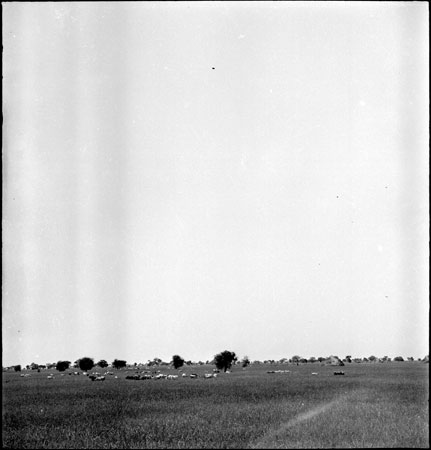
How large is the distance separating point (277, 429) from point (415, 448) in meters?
4.26

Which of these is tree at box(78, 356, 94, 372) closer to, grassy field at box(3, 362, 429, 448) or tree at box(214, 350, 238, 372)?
tree at box(214, 350, 238, 372)

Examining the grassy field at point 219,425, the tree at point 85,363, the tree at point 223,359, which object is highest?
the grassy field at point 219,425

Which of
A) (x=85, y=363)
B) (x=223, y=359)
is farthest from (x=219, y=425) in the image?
(x=85, y=363)

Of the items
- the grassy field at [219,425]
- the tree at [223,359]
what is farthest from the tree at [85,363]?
the grassy field at [219,425]

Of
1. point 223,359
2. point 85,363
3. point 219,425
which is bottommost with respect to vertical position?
point 85,363

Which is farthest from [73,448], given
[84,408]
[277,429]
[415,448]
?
[84,408]

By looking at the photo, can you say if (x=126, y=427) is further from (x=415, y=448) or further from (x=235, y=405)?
(x=415, y=448)

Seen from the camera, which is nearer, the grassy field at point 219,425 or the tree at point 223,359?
the grassy field at point 219,425

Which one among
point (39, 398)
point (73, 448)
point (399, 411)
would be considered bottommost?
point (39, 398)

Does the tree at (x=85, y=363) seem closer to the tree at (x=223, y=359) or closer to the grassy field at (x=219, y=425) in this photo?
the tree at (x=223, y=359)

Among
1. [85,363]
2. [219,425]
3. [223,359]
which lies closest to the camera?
[219,425]

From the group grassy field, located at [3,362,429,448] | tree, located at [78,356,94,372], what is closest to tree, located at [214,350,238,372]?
tree, located at [78,356,94,372]

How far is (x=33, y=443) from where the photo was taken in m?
12.6

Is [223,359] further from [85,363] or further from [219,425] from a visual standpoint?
[219,425]
